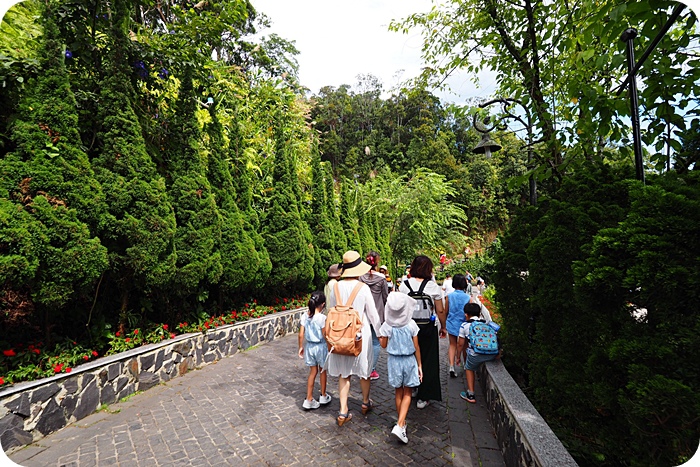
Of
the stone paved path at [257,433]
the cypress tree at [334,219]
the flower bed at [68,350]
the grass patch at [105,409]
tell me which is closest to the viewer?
the stone paved path at [257,433]

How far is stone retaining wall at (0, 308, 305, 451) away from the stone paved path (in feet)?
0.47

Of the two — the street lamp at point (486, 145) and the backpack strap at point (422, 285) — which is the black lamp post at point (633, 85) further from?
the street lamp at point (486, 145)

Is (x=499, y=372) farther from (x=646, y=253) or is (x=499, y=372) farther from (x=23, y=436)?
(x=23, y=436)

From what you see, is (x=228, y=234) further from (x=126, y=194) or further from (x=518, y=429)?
(x=518, y=429)

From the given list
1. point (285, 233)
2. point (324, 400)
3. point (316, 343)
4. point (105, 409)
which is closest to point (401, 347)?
point (316, 343)

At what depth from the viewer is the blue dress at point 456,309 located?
5.41m

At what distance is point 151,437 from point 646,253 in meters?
4.48

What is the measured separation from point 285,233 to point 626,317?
759 cm

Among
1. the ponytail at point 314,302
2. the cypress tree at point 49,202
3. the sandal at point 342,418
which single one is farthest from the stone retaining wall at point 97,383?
the sandal at point 342,418

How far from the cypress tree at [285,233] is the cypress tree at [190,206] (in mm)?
2265

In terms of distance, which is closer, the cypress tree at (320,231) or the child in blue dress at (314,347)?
the child in blue dress at (314,347)

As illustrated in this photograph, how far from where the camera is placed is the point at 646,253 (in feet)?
5.83

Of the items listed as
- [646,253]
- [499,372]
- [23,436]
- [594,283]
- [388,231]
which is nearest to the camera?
[646,253]

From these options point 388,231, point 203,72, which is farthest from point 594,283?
point 388,231
